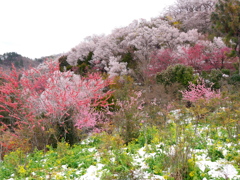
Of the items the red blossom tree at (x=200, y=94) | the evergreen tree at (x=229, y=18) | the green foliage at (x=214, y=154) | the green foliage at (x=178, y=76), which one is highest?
the evergreen tree at (x=229, y=18)

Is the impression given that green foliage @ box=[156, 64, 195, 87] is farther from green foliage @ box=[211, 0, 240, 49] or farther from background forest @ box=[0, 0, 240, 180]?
green foliage @ box=[211, 0, 240, 49]

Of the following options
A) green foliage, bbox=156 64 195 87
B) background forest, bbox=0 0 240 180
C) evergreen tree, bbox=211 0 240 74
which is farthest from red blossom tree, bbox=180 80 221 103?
evergreen tree, bbox=211 0 240 74

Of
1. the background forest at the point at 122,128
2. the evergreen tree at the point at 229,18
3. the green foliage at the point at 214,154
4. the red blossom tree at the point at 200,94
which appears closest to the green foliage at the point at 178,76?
the background forest at the point at 122,128

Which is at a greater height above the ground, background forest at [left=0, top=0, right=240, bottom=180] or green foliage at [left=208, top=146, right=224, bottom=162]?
background forest at [left=0, top=0, right=240, bottom=180]

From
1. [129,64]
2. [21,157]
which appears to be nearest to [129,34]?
[129,64]

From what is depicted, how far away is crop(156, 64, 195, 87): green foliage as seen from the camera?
1284cm

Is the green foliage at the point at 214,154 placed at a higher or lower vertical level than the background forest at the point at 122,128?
lower

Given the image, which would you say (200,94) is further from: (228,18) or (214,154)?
(228,18)

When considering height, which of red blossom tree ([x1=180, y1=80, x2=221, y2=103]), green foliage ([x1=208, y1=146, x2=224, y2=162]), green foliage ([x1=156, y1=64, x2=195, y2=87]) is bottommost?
green foliage ([x1=208, y1=146, x2=224, y2=162])

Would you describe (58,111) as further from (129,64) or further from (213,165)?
(129,64)

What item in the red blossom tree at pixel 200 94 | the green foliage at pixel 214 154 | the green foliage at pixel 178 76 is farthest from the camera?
the green foliage at pixel 178 76

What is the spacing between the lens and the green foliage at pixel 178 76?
1284 centimetres

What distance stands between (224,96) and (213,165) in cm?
401

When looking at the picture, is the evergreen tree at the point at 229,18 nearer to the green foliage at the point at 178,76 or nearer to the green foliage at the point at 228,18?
the green foliage at the point at 228,18
